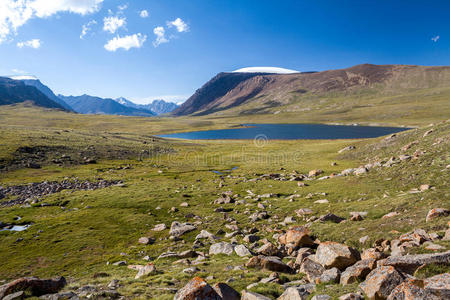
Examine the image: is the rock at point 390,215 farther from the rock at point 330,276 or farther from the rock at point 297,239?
the rock at point 330,276

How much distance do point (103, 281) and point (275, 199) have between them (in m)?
25.6

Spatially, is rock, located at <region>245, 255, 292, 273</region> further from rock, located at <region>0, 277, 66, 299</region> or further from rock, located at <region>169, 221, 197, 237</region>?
rock, located at <region>169, 221, 197, 237</region>

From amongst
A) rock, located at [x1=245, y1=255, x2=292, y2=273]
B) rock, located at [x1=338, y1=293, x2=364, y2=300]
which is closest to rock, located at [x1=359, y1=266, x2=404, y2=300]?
rock, located at [x1=338, y1=293, x2=364, y2=300]

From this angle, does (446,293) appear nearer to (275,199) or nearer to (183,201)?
(275,199)

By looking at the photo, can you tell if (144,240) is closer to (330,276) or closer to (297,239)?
(297,239)

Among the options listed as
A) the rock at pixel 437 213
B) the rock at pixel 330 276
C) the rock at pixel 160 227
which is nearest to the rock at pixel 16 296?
the rock at pixel 330 276

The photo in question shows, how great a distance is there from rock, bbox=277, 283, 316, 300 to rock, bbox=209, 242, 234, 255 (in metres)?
9.56

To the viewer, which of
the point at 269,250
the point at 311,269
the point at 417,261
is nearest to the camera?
the point at 417,261

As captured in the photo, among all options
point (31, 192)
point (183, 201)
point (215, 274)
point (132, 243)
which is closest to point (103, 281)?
point (215, 274)

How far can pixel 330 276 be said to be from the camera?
12109mm

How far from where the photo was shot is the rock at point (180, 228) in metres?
26.6

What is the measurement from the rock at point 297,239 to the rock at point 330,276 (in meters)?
5.77

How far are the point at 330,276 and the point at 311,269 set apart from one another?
1.82 m

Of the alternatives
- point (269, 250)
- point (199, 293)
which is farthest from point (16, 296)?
point (269, 250)
